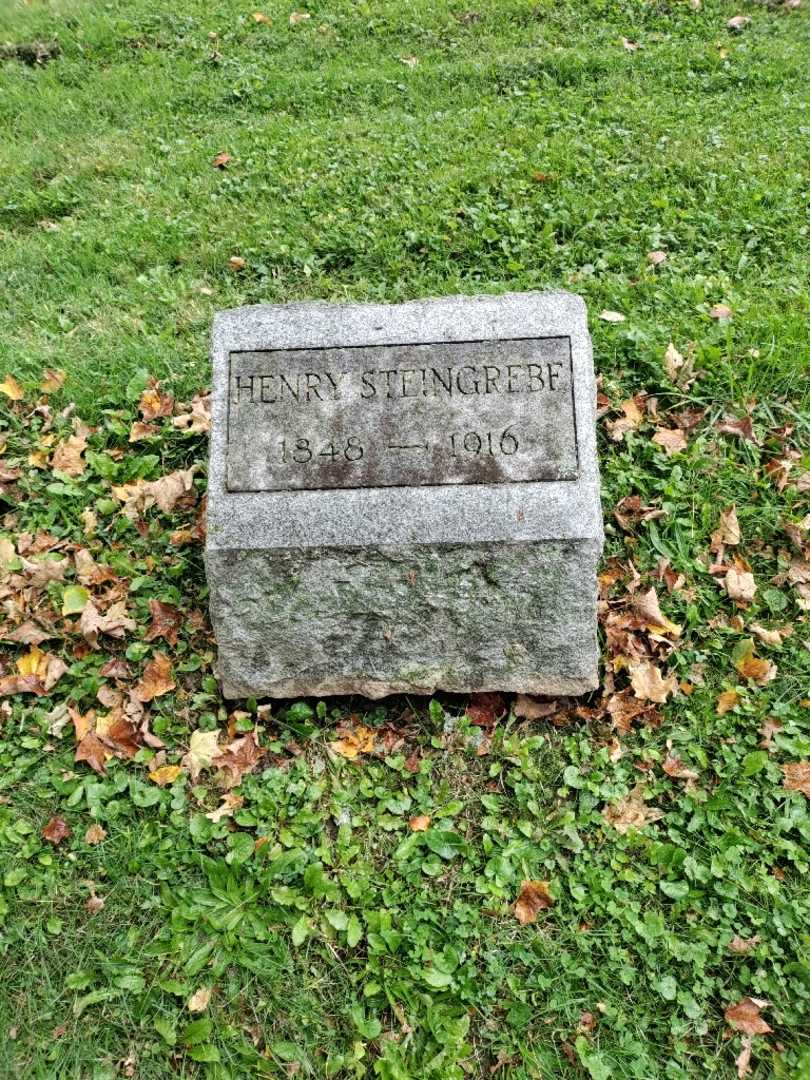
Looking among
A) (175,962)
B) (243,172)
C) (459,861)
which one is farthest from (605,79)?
(175,962)

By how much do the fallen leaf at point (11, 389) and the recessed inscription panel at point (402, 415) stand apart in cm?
185

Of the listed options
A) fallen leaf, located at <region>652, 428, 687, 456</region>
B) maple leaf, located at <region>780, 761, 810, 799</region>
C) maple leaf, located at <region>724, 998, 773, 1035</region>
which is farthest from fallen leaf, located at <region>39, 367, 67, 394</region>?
maple leaf, located at <region>724, 998, 773, 1035</region>

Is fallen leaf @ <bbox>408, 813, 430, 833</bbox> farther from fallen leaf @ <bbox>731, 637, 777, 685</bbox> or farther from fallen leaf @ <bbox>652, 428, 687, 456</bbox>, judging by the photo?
fallen leaf @ <bbox>652, 428, 687, 456</bbox>

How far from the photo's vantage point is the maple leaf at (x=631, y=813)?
118 inches

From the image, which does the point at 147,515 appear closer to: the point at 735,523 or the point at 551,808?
the point at 551,808

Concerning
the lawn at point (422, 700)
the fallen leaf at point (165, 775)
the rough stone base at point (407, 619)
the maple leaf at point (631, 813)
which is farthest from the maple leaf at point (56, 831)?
the maple leaf at point (631, 813)

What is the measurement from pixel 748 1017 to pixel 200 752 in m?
2.00

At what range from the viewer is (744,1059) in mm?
2506

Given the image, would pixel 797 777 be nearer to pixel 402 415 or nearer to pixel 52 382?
pixel 402 415

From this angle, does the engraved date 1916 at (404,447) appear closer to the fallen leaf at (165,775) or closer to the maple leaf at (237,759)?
the maple leaf at (237,759)

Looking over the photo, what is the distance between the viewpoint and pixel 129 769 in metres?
3.23

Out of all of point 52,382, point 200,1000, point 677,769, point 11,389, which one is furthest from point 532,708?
point 11,389

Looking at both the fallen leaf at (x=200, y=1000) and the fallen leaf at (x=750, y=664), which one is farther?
the fallen leaf at (x=750, y=664)

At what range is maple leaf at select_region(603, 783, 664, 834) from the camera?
300 centimetres
